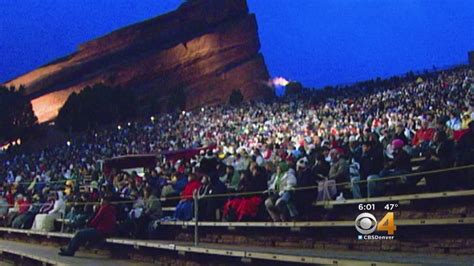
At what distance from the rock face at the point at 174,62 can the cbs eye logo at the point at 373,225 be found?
68.5 meters

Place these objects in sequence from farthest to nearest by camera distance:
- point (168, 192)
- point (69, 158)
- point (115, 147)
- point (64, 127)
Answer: point (64, 127), point (115, 147), point (69, 158), point (168, 192)

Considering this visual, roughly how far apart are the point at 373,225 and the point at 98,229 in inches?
227

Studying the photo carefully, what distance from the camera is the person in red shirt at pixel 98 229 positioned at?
10.4 m

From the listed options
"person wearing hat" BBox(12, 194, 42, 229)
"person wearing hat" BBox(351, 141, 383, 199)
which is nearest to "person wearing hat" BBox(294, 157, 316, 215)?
"person wearing hat" BBox(351, 141, 383, 199)

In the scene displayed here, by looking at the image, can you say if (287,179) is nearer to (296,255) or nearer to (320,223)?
(320,223)

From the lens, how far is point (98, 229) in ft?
34.5

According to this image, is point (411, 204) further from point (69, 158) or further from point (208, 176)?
point (69, 158)

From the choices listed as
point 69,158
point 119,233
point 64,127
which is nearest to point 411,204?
point 119,233

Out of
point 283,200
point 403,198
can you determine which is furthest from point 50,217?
point 403,198

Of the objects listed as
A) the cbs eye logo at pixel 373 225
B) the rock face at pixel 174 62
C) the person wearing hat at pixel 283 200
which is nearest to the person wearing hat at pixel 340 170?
the person wearing hat at pixel 283 200

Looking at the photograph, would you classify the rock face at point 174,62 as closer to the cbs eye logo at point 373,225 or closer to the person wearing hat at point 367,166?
the person wearing hat at point 367,166

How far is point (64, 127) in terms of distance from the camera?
6228 centimetres

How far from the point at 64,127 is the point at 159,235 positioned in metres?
54.6

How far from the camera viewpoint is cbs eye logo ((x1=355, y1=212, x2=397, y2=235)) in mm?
6121
